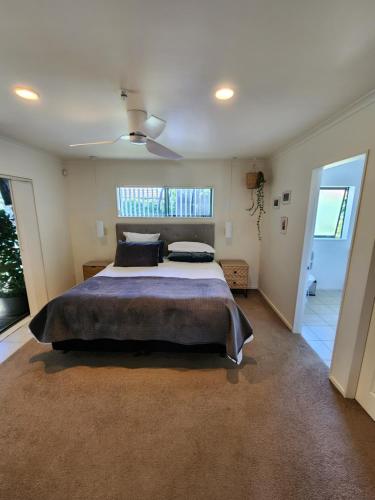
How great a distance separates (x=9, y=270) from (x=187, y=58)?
3.46 m

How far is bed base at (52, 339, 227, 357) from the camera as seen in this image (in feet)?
7.14

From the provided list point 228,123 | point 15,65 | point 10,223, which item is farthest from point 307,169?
point 10,223

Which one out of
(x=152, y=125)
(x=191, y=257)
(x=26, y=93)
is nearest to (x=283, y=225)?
(x=191, y=257)

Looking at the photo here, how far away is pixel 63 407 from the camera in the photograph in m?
1.72

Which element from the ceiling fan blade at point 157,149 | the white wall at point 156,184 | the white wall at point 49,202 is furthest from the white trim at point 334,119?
the white wall at point 49,202

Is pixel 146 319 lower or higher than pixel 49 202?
lower

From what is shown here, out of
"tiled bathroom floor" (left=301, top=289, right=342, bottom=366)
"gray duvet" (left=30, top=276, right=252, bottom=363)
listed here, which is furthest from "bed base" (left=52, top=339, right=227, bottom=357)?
"tiled bathroom floor" (left=301, top=289, right=342, bottom=366)

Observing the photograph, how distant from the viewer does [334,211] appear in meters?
3.95

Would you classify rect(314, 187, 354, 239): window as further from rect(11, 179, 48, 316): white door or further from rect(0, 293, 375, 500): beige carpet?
rect(11, 179, 48, 316): white door

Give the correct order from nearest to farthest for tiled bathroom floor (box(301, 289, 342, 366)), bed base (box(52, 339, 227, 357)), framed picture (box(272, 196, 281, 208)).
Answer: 1. bed base (box(52, 339, 227, 357))
2. tiled bathroom floor (box(301, 289, 342, 366))
3. framed picture (box(272, 196, 281, 208))

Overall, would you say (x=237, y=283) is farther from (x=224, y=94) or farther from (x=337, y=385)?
(x=224, y=94)

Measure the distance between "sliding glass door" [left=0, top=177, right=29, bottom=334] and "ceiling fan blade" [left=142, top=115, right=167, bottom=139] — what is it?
2.23 metres

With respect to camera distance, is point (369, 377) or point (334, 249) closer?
point (369, 377)

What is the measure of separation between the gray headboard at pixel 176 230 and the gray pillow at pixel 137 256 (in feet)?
2.05
